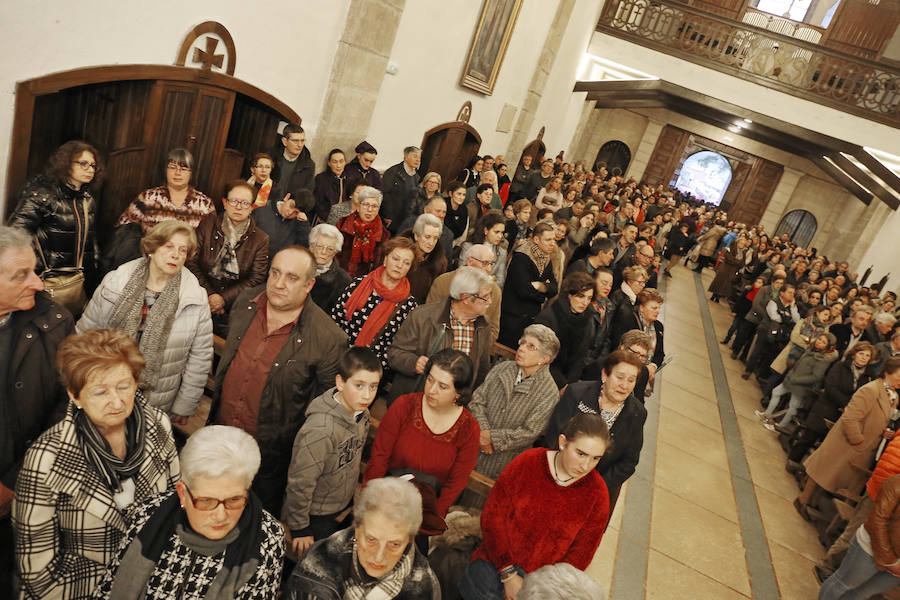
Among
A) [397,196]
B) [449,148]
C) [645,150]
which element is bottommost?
[397,196]

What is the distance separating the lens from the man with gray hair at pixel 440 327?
12.7ft

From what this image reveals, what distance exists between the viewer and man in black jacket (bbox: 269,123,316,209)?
6.09m

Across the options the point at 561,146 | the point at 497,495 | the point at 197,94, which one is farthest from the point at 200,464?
the point at 561,146

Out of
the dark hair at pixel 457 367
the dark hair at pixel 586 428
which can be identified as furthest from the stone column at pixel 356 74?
the dark hair at pixel 586 428

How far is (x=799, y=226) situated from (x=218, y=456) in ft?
94.6

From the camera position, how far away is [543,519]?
300 cm

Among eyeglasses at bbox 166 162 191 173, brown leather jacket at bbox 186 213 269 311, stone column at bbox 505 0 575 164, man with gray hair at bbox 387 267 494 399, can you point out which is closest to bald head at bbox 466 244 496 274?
man with gray hair at bbox 387 267 494 399

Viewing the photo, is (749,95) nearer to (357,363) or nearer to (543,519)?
(543,519)

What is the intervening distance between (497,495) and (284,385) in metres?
1.24

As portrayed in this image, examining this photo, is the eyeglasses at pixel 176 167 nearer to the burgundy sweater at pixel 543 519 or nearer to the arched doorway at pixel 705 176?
the burgundy sweater at pixel 543 519

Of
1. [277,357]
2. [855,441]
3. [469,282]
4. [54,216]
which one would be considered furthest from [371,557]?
[855,441]

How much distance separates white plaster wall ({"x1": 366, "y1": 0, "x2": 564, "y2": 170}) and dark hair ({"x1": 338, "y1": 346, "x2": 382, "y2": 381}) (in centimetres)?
575

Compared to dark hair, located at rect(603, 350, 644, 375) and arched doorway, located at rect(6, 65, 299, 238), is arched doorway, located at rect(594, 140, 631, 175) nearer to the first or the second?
arched doorway, located at rect(6, 65, 299, 238)

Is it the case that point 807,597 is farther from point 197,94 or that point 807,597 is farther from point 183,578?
point 197,94
